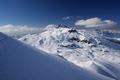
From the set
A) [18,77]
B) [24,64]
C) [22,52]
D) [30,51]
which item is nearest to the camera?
[18,77]

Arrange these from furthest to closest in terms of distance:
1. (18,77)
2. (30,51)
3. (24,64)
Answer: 1. (30,51)
2. (24,64)
3. (18,77)

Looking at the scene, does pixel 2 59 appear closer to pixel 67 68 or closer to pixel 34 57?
pixel 34 57

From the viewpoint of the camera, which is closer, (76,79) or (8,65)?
(8,65)

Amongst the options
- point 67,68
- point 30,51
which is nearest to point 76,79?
point 67,68

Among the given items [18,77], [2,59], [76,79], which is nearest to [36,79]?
[18,77]

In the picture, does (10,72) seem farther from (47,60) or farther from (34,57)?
(47,60)

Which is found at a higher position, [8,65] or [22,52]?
[22,52]

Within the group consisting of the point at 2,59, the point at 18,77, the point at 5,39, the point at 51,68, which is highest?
the point at 5,39
